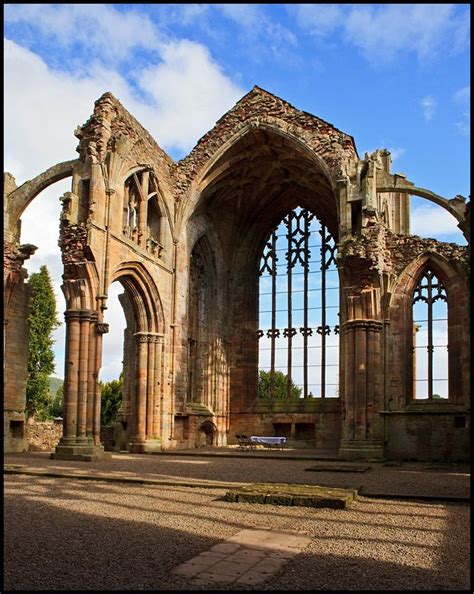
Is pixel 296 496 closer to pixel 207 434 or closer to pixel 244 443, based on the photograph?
pixel 244 443

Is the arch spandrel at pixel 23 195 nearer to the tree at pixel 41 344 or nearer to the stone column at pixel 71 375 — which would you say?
the stone column at pixel 71 375

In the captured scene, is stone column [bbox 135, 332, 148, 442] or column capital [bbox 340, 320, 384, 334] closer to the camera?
column capital [bbox 340, 320, 384, 334]

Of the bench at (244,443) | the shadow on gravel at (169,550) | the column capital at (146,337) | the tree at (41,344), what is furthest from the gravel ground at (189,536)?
the tree at (41,344)

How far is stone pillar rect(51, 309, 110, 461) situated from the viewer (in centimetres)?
1569

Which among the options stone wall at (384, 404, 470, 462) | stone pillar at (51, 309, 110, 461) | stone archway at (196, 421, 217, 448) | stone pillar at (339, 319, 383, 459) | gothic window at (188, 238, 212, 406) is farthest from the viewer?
gothic window at (188, 238, 212, 406)

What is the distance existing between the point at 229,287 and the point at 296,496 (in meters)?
17.7

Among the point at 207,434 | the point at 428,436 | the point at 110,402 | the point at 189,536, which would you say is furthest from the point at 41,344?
the point at 189,536

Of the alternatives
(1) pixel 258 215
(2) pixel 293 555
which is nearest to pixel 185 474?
(2) pixel 293 555

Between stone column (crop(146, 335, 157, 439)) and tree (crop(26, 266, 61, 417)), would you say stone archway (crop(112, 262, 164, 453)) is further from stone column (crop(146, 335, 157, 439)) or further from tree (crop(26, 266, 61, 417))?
tree (crop(26, 266, 61, 417))

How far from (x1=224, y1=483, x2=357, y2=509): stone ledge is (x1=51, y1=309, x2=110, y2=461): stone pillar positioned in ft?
26.4

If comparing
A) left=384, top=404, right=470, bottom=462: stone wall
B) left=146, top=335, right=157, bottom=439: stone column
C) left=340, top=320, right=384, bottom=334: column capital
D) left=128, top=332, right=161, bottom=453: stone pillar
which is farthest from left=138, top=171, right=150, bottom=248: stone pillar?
left=384, top=404, right=470, bottom=462: stone wall

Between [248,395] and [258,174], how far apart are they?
26.3ft

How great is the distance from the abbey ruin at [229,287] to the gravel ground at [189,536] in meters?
7.34

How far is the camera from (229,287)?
25.4 meters
